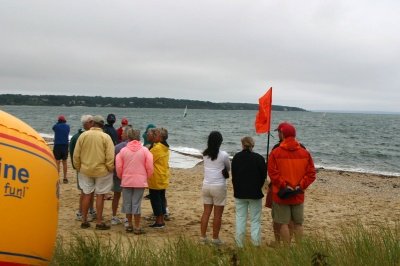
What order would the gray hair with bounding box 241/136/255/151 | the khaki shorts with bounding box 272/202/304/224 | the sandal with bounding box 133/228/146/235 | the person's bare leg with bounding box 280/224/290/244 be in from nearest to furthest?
the person's bare leg with bounding box 280/224/290/244, the khaki shorts with bounding box 272/202/304/224, the gray hair with bounding box 241/136/255/151, the sandal with bounding box 133/228/146/235

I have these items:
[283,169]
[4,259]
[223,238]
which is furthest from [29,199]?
[223,238]

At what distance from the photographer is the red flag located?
7948 millimetres

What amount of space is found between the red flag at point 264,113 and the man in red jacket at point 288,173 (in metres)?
2.05

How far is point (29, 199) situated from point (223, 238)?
4209 millimetres

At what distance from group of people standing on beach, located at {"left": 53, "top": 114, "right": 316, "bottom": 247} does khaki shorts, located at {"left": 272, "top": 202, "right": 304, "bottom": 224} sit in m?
0.01

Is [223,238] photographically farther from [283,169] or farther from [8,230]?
[8,230]

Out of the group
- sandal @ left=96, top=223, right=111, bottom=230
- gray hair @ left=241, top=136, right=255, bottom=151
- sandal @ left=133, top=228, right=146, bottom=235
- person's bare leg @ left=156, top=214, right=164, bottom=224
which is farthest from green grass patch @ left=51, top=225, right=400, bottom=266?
person's bare leg @ left=156, top=214, right=164, bottom=224

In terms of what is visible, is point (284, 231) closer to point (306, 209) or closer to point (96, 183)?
point (96, 183)

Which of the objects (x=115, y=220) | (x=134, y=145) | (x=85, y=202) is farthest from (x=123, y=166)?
(x=115, y=220)

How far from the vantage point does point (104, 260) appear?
171 inches

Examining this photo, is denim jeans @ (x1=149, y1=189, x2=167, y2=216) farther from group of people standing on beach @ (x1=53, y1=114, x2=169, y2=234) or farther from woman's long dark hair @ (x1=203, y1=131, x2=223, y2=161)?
woman's long dark hair @ (x1=203, y1=131, x2=223, y2=161)

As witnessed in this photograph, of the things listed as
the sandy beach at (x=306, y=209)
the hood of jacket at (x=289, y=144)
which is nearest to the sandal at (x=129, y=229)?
the sandy beach at (x=306, y=209)

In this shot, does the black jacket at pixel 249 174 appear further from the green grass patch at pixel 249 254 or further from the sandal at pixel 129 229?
the sandal at pixel 129 229

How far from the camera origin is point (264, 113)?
8086 millimetres
